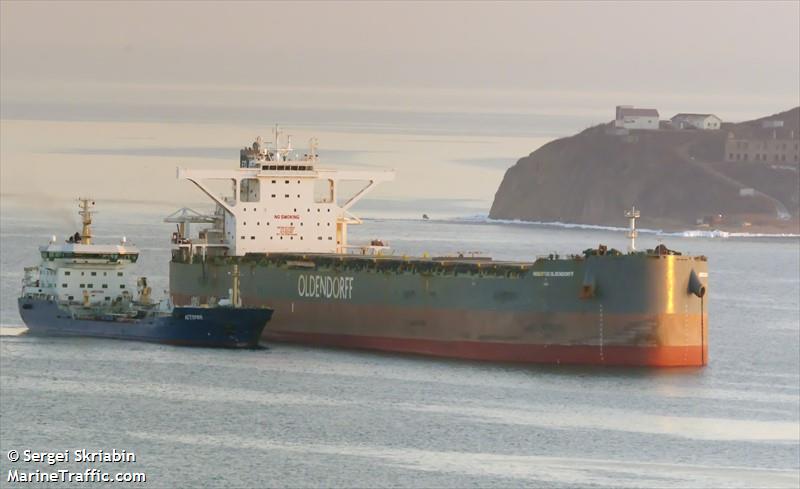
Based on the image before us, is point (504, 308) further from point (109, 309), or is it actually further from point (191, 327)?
point (109, 309)

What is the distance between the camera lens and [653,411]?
46.9 meters

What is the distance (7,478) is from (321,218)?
94.7ft

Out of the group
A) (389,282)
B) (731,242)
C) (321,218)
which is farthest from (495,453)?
(731,242)

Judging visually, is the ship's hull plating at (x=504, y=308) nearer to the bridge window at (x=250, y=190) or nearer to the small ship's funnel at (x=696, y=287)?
the small ship's funnel at (x=696, y=287)

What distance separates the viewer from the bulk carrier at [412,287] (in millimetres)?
53750

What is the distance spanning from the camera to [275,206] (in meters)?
64.2

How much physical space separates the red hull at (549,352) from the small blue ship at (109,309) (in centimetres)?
369

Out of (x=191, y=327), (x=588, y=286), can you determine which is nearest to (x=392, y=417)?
(x=588, y=286)

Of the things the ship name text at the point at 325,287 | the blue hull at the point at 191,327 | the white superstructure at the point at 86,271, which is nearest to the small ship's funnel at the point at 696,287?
the ship name text at the point at 325,287

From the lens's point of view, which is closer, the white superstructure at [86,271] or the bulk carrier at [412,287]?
the bulk carrier at [412,287]

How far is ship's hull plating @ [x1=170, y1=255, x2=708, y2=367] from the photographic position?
53656mm

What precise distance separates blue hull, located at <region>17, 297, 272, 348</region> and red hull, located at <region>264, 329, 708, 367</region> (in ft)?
10.2

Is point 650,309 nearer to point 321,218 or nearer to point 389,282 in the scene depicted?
point 389,282

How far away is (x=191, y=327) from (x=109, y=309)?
4.65 meters
